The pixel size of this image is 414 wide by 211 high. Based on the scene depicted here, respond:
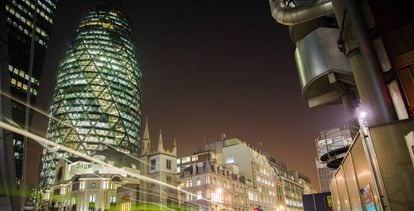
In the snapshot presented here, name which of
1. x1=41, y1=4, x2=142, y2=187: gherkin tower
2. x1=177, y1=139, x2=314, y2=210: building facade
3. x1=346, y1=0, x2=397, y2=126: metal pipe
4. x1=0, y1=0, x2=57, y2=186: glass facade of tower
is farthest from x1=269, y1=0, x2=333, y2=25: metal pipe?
x1=41, y1=4, x2=142, y2=187: gherkin tower

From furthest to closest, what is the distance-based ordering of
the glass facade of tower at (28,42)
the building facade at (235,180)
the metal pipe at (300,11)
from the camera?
the glass facade of tower at (28,42) < the building facade at (235,180) < the metal pipe at (300,11)

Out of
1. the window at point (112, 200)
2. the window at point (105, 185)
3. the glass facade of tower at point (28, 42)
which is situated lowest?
the window at point (112, 200)

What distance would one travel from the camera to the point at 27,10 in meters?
111

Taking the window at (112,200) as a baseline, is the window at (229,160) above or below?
above

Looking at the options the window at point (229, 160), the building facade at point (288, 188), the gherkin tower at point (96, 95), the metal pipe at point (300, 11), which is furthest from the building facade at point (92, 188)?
the metal pipe at point (300, 11)

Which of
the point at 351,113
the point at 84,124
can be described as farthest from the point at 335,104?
the point at 84,124

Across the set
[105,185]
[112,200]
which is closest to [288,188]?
[112,200]

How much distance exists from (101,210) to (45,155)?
63960 mm

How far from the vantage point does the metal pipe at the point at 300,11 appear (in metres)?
17.8

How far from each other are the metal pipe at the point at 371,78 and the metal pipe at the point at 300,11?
130 inches

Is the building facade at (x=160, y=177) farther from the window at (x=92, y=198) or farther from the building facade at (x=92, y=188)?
the window at (x=92, y=198)

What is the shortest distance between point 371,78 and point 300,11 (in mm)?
7290

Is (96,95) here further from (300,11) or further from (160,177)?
(300,11)

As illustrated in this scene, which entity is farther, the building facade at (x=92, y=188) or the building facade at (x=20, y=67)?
the building facade at (x=92, y=188)
